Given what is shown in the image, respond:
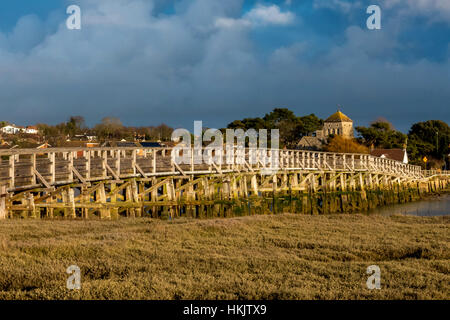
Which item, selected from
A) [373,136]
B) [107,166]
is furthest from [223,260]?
[373,136]

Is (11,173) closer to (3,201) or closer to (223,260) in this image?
(3,201)

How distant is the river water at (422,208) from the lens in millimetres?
41688

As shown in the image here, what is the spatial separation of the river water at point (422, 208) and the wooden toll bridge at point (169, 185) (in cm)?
159

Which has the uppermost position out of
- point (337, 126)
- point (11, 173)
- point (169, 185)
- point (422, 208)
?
point (337, 126)

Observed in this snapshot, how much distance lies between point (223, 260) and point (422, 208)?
39015mm

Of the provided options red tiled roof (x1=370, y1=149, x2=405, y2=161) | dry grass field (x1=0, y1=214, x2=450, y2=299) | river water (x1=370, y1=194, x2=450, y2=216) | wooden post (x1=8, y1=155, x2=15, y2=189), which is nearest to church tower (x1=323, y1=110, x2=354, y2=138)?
red tiled roof (x1=370, y1=149, x2=405, y2=161)

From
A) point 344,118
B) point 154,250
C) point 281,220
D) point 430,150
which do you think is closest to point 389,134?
point 430,150

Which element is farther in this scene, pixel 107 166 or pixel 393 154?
pixel 393 154

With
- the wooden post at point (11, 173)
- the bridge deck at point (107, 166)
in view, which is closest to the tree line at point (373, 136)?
the bridge deck at point (107, 166)

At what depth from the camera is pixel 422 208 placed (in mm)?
46562

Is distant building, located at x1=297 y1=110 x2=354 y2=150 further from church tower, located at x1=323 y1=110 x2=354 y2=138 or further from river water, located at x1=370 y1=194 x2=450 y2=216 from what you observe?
river water, located at x1=370 y1=194 x2=450 y2=216

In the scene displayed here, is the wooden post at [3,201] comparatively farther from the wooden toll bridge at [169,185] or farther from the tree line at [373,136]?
the tree line at [373,136]

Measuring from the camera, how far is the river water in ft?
137

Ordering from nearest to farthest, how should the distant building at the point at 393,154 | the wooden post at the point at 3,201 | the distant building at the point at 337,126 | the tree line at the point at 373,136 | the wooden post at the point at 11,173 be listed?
1. the wooden post at the point at 3,201
2. the wooden post at the point at 11,173
3. the distant building at the point at 393,154
4. the tree line at the point at 373,136
5. the distant building at the point at 337,126
